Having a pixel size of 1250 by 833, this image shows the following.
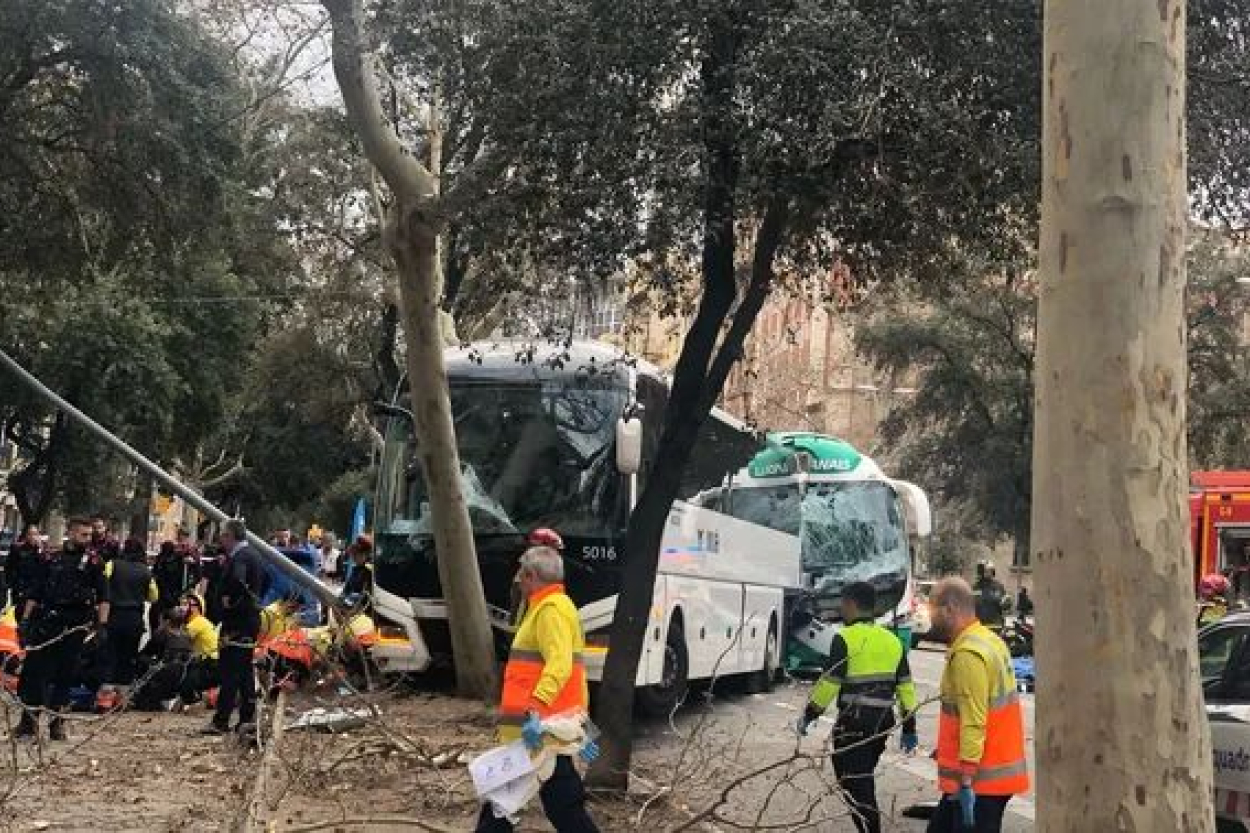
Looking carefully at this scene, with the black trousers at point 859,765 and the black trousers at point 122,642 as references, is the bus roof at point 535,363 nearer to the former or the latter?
the black trousers at point 122,642

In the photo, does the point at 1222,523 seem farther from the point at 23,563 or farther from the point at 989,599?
the point at 23,563

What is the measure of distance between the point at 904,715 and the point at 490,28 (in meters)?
5.04

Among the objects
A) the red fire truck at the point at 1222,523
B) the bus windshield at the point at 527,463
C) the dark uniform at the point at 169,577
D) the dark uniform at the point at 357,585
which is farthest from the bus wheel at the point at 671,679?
the red fire truck at the point at 1222,523

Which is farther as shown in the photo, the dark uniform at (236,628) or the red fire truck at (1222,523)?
the red fire truck at (1222,523)

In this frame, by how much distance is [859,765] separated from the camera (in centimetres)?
855

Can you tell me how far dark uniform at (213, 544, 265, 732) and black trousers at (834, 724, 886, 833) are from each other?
604 cm

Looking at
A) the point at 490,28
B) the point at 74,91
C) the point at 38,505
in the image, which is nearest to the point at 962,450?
the point at 38,505

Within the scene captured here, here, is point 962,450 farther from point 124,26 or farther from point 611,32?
point 611,32

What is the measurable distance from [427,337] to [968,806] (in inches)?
285

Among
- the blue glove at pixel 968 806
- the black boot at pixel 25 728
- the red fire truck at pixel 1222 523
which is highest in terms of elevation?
the red fire truck at pixel 1222 523

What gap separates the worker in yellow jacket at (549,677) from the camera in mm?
6973

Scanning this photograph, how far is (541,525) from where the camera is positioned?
1436 cm

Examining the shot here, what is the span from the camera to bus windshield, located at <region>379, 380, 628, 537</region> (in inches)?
561

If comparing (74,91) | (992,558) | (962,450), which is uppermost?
(74,91)
